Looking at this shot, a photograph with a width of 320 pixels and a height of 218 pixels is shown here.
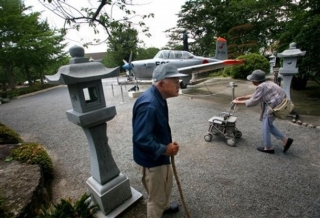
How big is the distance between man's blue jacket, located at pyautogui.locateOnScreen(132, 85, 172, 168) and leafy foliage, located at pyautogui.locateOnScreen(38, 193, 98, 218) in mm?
1118

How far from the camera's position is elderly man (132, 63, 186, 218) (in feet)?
5.52

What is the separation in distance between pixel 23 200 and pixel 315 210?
13.0ft

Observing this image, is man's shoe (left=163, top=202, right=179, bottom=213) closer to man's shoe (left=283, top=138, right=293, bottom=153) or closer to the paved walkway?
the paved walkway

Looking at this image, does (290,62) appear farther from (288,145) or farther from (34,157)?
(34,157)

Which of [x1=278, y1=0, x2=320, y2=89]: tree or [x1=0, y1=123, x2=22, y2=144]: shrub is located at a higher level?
[x1=278, y1=0, x2=320, y2=89]: tree

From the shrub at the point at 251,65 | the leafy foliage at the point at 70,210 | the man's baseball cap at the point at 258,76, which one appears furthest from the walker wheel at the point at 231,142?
the shrub at the point at 251,65

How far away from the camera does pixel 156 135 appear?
186 centimetres

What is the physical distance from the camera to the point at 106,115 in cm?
232

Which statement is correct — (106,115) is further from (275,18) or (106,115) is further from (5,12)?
(275,18)

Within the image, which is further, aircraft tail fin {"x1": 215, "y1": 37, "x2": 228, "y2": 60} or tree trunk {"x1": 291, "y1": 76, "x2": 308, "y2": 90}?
aircraft tail fin {"x1": 215, "y1": 37, "x2": 228, "y2": 60}

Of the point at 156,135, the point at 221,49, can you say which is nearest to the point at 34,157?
the point at 156,135

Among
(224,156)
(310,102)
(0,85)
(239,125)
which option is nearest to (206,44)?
(310,102)

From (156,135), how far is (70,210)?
1.55 m

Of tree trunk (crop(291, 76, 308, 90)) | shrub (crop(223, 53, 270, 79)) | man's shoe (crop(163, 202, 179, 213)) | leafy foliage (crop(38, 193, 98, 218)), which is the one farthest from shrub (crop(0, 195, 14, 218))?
shrub (crop(223, 53, 270, 79))
